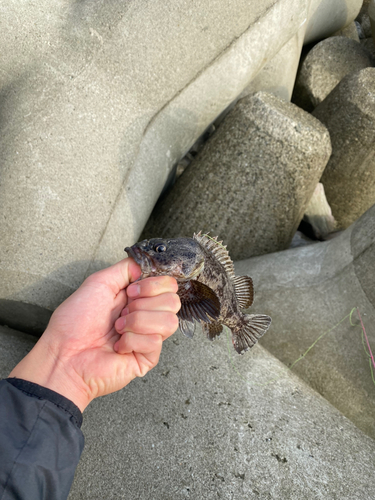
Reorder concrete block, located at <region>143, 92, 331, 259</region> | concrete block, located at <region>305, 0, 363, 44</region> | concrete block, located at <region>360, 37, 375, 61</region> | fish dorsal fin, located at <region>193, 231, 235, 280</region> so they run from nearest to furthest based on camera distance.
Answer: fish dorsal fin, located at <region>193, 231, 235, 280</region> < concrete block, located at <region>143, 92, 331, 259</region> < concrete block, located at <region>305, 0, 363, 44</region> < concrete block, located at <region>360, 37, 375, 61</region>

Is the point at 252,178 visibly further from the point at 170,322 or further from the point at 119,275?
the point at 170,322

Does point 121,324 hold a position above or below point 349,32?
below

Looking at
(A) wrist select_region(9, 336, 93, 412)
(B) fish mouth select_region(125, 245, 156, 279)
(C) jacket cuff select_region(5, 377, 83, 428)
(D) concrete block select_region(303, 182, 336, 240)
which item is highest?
(B) fish mouth select_region(125, 245, 156, 279)

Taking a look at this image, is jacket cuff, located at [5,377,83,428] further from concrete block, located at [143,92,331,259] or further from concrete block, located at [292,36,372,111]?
concrete block, located at [292,36,372,111]

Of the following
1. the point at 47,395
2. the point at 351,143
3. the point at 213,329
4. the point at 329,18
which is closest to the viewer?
the point at 47,395

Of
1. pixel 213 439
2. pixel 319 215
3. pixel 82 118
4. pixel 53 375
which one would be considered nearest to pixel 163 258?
pixel 53 375

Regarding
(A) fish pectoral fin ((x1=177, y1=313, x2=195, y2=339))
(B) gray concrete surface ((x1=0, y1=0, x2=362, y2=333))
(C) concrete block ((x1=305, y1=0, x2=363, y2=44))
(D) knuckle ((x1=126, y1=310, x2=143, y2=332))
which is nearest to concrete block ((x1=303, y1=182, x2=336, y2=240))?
(C) concrete block ((x1=305, y1=0, x2=363, y2=44))

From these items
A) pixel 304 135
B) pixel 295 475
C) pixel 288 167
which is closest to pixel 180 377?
pixel 295 475

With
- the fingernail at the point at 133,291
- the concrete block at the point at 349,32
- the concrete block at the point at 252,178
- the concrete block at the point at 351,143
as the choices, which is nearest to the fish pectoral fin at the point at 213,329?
the fingernail at the point at 133,291
